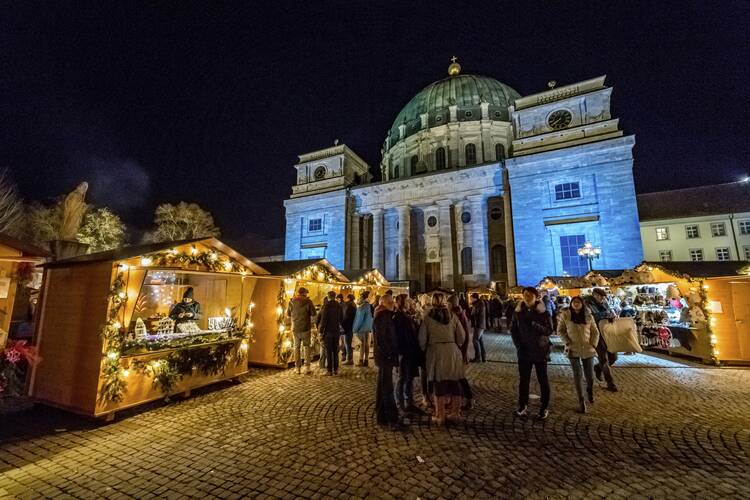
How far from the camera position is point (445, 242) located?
29.5 m

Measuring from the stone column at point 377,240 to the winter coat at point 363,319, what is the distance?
21.4 metres

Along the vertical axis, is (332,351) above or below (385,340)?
below

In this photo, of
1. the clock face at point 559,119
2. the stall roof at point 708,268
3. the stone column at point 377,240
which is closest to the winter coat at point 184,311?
the stall roof at point 708,268

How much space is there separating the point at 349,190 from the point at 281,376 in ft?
88.5

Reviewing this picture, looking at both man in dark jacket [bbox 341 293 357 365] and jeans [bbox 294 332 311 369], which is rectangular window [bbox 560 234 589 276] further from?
jeans [bbox 294 332 311 369]

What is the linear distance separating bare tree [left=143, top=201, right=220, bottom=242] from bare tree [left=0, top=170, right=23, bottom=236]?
939 centimetres

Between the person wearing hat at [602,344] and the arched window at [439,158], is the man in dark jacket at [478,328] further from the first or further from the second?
the arched window at [439,158]

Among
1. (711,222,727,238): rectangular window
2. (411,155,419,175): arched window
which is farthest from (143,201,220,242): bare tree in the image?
(711,222,727,238): rectangular window

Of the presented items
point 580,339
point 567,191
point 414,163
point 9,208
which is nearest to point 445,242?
point 567,191

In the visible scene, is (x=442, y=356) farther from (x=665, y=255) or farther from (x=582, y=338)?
(x=665, y=255)

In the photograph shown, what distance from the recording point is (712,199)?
34.2 m

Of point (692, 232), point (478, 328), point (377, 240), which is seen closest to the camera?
point (478, 328)

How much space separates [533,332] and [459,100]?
1423 inches

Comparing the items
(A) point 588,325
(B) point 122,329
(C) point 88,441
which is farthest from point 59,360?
(A) point 588,325
